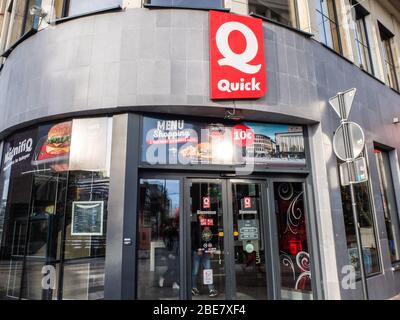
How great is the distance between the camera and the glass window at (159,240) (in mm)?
5574

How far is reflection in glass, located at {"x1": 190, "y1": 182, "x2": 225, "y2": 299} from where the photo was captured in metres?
5.82

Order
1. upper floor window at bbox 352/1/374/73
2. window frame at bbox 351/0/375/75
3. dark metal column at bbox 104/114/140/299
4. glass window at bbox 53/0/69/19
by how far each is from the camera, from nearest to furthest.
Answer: dark metal column at bbox 104/114/140/299, glass window at bbox 53/0/69/19, upper floor window at bbox 352/1/374/73, window frame at bbox 351/0/375/75

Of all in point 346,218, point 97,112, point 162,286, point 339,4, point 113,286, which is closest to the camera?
point 113,286

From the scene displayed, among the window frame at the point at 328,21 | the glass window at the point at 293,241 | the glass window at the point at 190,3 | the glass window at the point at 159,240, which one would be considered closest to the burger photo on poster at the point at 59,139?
the glass window at the point at 159,240

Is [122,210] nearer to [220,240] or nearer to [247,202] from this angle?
[220,240]

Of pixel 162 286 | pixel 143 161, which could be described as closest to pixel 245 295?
pixel 162 286

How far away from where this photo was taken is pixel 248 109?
616cm

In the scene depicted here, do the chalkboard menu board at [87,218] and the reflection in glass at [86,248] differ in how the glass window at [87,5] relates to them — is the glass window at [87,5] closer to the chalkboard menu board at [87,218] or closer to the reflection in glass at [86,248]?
the reflection in glass at [86,248]

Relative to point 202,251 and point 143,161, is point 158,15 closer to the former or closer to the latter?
point 143,161

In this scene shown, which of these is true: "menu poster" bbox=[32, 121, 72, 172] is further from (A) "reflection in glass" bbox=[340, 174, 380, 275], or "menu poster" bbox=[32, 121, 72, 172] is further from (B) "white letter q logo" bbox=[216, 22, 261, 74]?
(A) "reflection in glass" bbox=[340, 174, 380, 275]

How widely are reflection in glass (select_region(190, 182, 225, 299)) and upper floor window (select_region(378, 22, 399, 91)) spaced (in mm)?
8354

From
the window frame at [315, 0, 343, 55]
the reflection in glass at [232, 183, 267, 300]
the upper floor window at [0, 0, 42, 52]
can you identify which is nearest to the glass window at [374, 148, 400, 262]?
the window frame at [315, 0, 343, 55]

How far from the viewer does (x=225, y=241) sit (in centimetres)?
602

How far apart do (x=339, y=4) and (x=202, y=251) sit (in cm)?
799
